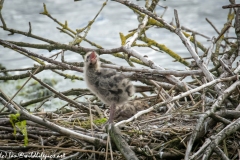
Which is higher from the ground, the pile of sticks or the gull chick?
the gull chick

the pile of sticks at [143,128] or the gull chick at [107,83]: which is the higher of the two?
the gull chick at [107,83]

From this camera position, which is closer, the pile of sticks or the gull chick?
the pile of sticks

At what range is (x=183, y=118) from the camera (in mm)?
4387

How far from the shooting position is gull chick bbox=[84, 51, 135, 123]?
441 cm

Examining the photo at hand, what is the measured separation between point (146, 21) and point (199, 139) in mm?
1761

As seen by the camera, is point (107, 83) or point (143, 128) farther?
point (107, 83)

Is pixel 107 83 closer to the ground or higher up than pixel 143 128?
higher up

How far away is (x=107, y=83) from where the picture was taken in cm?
442

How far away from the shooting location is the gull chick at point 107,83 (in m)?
4.41

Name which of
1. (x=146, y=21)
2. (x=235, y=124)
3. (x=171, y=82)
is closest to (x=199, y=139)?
(x=235, y=124)

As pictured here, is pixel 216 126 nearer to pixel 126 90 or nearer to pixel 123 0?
pixel 126 90

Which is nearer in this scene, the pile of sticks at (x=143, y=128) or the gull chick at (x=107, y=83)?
the pile of sticks at (x=143, y=128)

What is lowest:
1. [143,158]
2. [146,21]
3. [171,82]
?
[143,158]

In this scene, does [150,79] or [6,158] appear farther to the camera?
[150,79]
